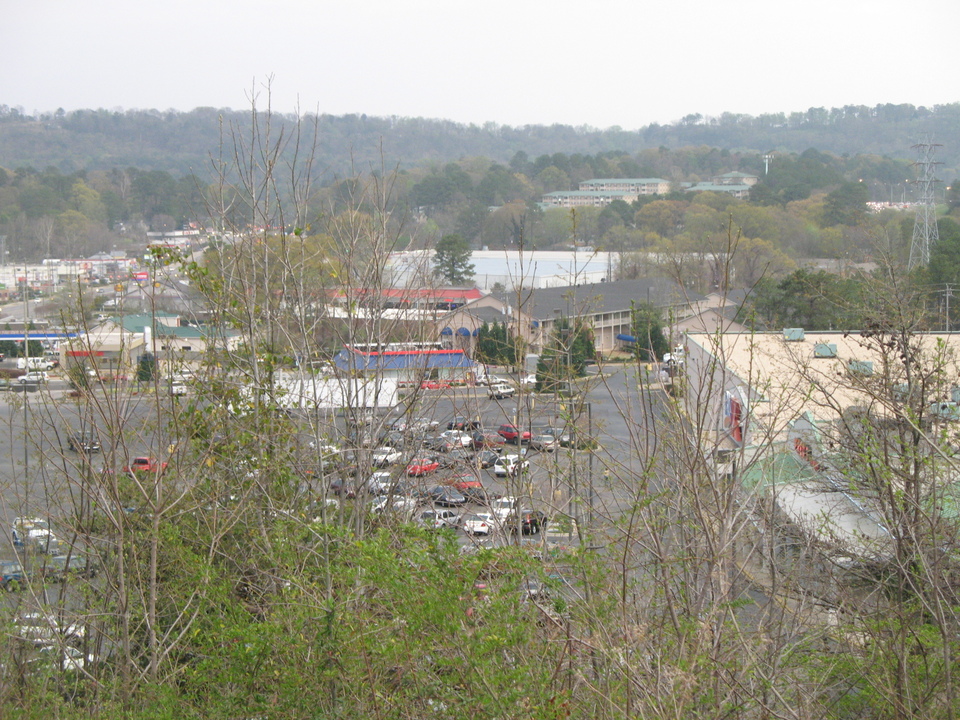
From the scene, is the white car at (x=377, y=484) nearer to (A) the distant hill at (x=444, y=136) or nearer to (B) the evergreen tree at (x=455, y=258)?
(B) the evergreen tree at (x=455, y=258)

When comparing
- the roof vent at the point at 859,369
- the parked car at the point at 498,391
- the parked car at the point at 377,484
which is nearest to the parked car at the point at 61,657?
the parked car at the point at 377,484

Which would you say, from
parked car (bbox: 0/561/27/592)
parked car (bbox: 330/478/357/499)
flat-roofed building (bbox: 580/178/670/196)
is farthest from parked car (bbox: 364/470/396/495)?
flat-roofed building (bbox: 580/178/670/196)

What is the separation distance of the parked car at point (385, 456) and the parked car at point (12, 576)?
1668 mm

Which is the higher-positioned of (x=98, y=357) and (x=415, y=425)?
(x=98, y=357)

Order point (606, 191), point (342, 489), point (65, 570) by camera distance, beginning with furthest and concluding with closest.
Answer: point (606, 191), point (342, 489), point (65, 570)

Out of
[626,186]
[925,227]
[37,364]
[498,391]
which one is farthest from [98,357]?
[626,186]

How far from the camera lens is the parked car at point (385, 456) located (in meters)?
4.25

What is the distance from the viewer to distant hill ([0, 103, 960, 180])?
60562mm

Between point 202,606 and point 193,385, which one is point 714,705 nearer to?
point 202,606

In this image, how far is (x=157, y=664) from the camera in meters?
3.06

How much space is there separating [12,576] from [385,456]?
1.90 meters

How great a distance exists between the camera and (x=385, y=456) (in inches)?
169

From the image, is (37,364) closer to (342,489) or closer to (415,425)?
(342,489)

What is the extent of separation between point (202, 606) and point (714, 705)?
7.46ft
